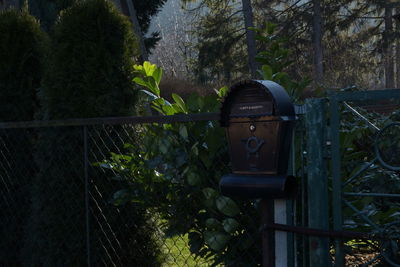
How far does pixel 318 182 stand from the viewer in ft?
7.91

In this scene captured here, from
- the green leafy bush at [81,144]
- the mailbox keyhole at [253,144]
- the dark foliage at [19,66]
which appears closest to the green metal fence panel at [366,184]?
the mailbox keyhole at [253,144]

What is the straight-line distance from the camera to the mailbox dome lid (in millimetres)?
2385

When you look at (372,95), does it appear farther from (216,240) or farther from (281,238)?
(216,240)

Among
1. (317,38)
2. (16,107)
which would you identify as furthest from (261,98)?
(317,38)

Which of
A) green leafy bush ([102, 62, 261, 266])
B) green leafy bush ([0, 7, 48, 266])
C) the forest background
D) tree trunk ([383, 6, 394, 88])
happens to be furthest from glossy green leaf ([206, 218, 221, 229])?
tree trunk ([383, 6, 394, 88])

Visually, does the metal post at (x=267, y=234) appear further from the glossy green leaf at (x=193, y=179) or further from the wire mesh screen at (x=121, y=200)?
the glossy green leaf at (x=193, y=179)

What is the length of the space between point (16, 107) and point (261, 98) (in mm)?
3470

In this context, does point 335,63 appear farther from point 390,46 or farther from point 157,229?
point 157,229

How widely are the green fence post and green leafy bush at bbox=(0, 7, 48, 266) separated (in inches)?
121

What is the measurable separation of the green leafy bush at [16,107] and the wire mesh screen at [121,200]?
0.6 inches

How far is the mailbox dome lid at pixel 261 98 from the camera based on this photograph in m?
2.38

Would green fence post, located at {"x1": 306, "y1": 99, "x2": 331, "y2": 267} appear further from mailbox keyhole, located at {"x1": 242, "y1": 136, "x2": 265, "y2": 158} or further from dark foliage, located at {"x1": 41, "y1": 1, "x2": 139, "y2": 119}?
dark foliage, located at {"x1": 41, "y1": 1, "x2": 139, "y2": 119}

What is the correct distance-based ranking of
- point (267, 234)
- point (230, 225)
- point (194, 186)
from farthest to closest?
point (194, 186), point (230, 225), point (267, 234)

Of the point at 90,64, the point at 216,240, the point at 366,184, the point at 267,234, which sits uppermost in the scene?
the point at 90,64
